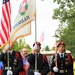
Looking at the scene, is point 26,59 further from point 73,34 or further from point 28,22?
point 73,34

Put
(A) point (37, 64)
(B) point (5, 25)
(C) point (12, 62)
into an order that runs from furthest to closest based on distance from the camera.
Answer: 1. (B) point (5, 25)
2. (C) point (12, 62)
3. (A) point (37, 64)

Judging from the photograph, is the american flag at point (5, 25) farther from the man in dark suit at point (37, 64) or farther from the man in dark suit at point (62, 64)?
the man in dark suit at point (62, 64)

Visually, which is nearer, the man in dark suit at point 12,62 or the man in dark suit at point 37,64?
the man in dark suit at point 37,64

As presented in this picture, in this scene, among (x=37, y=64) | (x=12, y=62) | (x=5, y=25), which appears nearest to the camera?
(x=37, y=64)

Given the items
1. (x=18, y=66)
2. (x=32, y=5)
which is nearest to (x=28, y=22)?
(x=32, y=5)

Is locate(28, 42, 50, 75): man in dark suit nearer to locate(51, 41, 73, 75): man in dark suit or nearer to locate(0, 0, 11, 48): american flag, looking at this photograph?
locate(51, 41, 73, 75): man in dark suit

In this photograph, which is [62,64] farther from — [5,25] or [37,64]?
[5,25]

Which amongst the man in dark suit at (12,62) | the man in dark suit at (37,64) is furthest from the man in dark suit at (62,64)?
the man in dark suit at (12,62)

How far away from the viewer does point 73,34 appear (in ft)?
127

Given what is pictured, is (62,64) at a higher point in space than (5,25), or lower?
lower

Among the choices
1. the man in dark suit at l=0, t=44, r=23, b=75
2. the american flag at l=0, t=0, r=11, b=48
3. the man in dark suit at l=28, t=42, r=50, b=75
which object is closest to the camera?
the man in dark suit at l=28, t=42, r=50, b=75

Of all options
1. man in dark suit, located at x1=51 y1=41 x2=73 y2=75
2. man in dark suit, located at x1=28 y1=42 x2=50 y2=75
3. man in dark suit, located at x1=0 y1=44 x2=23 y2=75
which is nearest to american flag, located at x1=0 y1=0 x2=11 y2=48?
man in dark suit, located at x1=0 y1=44 x2=23 y2=75

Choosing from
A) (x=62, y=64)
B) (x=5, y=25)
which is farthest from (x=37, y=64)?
(x=5, y=25)

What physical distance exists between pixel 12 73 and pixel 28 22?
1.41 m
